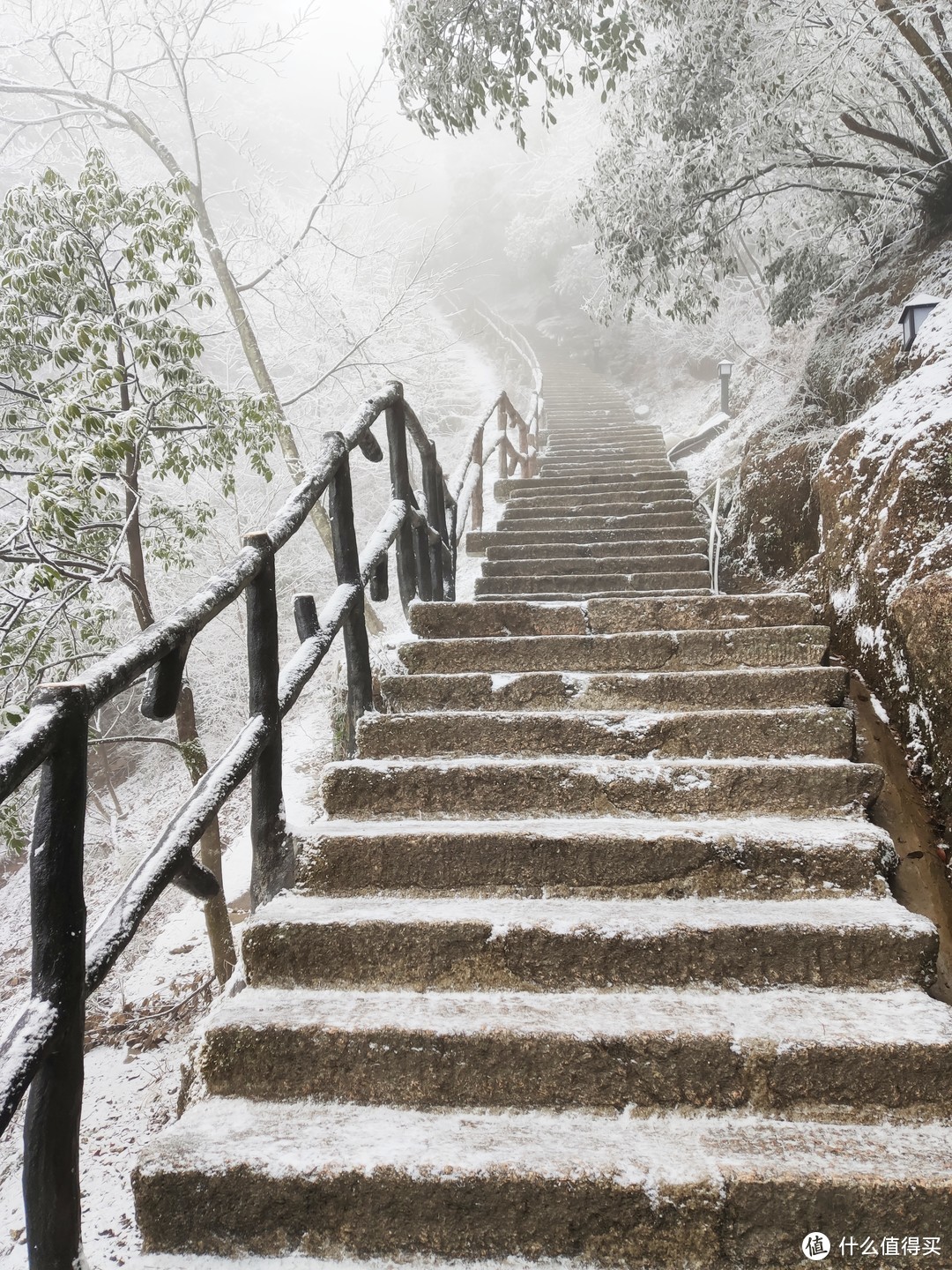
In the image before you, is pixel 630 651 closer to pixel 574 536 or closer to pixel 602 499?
pixel 574 536

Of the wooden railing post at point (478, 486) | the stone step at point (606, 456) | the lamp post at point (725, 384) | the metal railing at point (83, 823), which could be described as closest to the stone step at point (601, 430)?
the stone step at point (606, 456)

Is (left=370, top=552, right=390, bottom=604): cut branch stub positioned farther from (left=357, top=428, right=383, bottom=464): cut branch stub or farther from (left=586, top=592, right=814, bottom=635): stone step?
(left=586, top=592, right=814, bottom=635): stone step

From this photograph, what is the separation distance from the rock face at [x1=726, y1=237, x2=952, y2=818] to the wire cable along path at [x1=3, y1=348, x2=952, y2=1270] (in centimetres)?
29

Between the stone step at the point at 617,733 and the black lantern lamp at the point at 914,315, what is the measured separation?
2.98 m

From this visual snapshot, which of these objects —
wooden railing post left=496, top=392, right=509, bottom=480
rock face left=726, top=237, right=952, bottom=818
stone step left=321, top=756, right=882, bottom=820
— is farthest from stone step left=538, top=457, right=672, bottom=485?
stone step left=321, top=756, right=882, bottom=820

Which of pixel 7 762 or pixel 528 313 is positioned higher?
pixel 528 313

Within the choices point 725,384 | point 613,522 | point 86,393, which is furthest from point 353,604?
point 725,384

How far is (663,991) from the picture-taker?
69.0 inches

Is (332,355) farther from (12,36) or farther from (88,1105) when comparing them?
(88,1105)

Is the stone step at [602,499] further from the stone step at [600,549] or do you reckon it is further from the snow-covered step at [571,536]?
the stone step at [600,549]

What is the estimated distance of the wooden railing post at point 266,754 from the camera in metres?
1.96

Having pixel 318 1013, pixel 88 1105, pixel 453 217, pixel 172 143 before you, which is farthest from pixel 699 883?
pixel 453 217

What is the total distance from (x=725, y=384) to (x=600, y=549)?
293 inches

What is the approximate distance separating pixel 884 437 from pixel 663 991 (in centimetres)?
294
